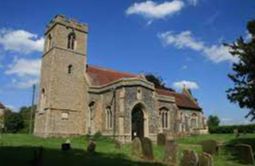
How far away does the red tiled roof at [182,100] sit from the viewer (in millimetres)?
40787

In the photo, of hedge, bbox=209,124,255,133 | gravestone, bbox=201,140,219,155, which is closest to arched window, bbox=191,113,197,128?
hedge, bbox=209,124,255,133

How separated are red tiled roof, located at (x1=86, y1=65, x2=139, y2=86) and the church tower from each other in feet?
4.54

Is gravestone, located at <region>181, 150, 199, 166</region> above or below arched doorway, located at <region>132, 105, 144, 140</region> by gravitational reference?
below

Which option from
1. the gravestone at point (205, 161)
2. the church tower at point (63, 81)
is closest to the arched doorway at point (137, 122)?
the church tower at point (63, 81)

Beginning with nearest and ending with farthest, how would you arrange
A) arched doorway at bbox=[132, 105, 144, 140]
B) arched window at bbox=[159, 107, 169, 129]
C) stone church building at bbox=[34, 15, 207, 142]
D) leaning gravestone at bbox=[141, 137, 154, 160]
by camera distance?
leaning gravestone at bbox=[141, 137, 154, 160], stone church building at bbox=[34, 15, 207, 142], arched doorway at bbox=[132, 105, 144, 140], arched window at bbox=[159, 107, 169, 129]

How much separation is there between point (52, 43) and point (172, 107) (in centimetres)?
1592

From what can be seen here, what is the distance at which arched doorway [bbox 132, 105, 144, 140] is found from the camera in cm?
2984

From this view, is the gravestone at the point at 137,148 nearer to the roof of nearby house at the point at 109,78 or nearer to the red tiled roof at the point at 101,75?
the roof of nearby house at the point at 109,78

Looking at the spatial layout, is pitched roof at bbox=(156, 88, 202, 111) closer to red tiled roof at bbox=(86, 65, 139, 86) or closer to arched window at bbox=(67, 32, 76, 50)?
red tiled roof at bbox=(86, 65, 139, 86)

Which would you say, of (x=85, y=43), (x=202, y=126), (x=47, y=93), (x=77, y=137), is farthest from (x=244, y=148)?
(x=202, y=126)

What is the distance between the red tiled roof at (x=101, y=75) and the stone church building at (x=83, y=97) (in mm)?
112

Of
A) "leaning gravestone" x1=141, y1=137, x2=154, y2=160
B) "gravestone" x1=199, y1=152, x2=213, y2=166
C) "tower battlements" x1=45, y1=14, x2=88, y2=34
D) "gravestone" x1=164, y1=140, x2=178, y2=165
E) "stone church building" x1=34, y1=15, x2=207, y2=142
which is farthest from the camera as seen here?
"tower battlements" x1=45, y1=14, x2=88, y2=34

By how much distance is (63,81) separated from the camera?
31.3 meters

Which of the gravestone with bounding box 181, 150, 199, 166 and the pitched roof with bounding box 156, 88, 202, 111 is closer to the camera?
the gravestone with bounding box 181, 150, 199, 166
